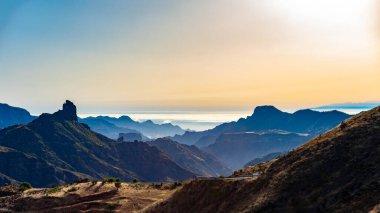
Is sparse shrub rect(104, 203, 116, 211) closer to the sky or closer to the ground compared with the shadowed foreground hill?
closer to the ground

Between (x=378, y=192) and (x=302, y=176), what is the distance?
11104mm

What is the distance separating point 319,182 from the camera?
46.3 m

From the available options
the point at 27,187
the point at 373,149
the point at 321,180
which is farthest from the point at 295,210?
the point at 27,187

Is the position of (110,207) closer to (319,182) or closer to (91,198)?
(91,198)

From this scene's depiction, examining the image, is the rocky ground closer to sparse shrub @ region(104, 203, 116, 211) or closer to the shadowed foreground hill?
sparse shrub @ region(104, 203, 116, 211)

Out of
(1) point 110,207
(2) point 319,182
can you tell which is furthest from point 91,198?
(2) point 319,182

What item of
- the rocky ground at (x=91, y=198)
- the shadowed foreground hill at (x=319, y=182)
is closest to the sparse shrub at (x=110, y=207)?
the rocky ground at (x=91, y=198)

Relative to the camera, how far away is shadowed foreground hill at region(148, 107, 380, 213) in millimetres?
41656

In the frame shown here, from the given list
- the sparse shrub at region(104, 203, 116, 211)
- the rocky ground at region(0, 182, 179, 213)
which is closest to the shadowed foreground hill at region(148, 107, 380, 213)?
the rocky ground at region(0, 182, 179, 213)

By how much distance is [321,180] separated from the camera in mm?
46531

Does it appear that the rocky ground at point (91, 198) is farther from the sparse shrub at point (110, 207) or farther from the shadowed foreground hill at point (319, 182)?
the shadowed foreground hill at point (319, 182)

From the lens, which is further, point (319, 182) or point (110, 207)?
point (110, 207)

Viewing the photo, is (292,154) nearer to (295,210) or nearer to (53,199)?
(295,210)

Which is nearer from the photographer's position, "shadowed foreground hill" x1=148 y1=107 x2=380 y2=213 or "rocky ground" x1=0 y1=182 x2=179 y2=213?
"shadowed foreground hill" x1=148 y1=107 x2=380 y2=213
